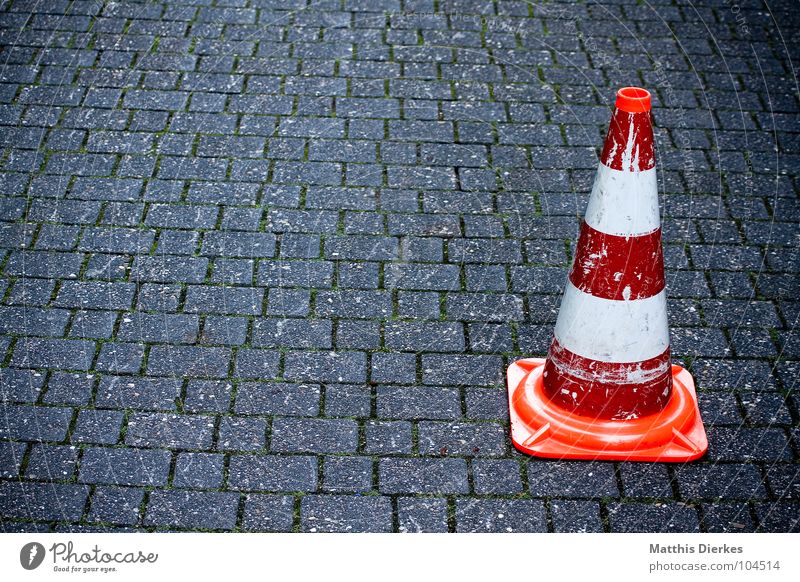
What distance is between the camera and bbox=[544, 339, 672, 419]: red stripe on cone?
368cm

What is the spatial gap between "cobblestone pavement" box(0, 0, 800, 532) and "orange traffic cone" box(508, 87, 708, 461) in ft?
0.31

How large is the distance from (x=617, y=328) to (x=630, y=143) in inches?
25.2

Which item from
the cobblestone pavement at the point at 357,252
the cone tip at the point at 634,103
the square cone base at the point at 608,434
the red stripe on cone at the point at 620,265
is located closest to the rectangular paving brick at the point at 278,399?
the cobblestone pavement at the point at 357,252

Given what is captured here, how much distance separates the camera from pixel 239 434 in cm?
371

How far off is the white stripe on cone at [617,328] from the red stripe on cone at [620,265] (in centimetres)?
3

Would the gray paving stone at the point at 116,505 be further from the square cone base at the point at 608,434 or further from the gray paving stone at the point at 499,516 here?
the square cone base at the point at 608,434

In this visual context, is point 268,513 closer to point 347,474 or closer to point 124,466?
point 347,474

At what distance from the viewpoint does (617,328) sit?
3.63 metres

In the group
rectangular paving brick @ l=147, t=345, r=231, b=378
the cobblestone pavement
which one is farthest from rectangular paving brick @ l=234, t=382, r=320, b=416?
rectangular paving brick @ l=147, t=345, r=231, b=378

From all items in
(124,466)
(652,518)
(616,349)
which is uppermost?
(616,349)

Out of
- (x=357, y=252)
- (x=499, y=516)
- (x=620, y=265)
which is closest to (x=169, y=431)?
(x=499, y=516)
